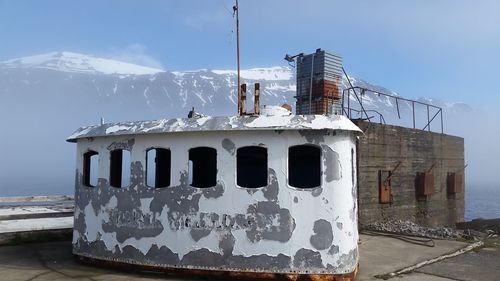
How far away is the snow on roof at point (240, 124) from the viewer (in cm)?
693

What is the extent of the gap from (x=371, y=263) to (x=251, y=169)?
A: 2.99 meters

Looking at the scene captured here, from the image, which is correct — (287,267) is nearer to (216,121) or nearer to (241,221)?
(241,221)

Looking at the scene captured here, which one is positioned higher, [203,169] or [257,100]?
[257,100]

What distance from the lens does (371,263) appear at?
28.5 ft

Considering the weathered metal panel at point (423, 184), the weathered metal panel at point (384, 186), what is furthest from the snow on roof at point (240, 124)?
the weathered metal panel at point (423, 184)

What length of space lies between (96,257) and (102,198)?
3.45ft

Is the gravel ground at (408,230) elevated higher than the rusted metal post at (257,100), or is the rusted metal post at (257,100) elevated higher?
the rusted metal post at (257,100)

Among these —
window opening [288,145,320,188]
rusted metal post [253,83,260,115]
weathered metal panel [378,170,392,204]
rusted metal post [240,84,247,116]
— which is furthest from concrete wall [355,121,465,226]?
rusted metal post [253,83,260,115]

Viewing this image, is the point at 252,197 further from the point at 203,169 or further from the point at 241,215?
the point at 203,169

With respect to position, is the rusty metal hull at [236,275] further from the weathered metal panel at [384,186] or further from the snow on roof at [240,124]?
the weathered metal panel at [384,186]


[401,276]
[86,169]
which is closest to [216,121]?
[86,169]

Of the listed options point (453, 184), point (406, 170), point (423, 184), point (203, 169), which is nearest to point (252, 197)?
point (203, 169)

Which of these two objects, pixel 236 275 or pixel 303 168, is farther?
pixel 303 168

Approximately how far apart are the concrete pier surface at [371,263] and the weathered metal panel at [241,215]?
0.60m
